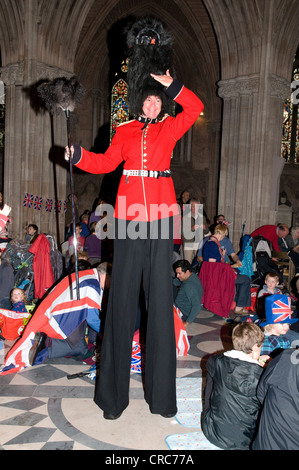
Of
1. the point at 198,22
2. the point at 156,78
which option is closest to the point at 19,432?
the point at 156,78

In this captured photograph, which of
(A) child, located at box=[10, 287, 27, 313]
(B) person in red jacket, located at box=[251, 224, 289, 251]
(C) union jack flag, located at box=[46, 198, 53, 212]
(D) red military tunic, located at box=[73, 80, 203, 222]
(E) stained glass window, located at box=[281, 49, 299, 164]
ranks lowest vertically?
(A) child, located at box=[10, 287, 27, 313]

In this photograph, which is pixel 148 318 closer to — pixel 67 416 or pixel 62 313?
pixel 67 416

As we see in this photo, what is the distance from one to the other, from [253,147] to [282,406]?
8919 millimetres

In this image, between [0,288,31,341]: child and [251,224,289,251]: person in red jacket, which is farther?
[251,224,289,251]: person in red jacket

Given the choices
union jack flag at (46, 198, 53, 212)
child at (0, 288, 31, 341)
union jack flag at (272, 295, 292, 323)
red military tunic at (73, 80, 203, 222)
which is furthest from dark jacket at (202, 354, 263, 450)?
union jack flag at (46, 198, 53, 212)

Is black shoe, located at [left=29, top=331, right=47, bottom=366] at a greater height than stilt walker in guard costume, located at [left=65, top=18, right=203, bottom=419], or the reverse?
stilt walker in guard costume, located at [left=65, top=18, right=203, bottom=419]

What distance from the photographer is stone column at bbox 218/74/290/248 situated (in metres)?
10.5

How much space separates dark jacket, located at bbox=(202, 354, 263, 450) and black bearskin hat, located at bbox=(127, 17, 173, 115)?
6.20 feet

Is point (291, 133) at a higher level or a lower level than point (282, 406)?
higher

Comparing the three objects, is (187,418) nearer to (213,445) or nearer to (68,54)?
(213,445)

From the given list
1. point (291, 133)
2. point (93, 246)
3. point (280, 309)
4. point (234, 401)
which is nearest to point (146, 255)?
point (234, 401)

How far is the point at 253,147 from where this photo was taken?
1067cm

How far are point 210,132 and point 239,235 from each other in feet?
32.7

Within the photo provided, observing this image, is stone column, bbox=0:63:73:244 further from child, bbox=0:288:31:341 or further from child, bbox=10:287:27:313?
child, bbox=0:288:31:341
